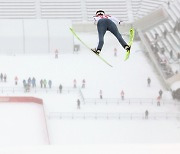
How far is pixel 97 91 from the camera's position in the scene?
32.4 m

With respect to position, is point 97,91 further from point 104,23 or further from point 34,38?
point 104,23

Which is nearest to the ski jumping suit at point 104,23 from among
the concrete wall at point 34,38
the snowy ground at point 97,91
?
the snowy ground at point 97,91

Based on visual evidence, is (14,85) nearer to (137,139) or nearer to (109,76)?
(109,76)

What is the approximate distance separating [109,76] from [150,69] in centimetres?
282

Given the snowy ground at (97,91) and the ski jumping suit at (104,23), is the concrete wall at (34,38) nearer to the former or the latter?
the snowy ground at (97,91)

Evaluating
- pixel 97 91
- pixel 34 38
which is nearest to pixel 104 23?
pixel 97 91

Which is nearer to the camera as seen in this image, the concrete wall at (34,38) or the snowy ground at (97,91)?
the snowy ground at (97,91)

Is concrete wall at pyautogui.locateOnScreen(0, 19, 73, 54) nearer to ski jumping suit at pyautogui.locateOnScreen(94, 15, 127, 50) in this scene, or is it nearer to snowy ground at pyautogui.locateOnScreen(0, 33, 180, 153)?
snowy ground at pyautogui.locateOnScreen(0, 33, 180, 153)

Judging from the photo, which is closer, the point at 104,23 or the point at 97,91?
the point at 104,23

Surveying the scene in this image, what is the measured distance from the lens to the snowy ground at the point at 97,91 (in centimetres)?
2738

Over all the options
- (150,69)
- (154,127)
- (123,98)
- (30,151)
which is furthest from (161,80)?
(30,151)

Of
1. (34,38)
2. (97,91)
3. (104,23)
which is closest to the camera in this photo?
(104,23)

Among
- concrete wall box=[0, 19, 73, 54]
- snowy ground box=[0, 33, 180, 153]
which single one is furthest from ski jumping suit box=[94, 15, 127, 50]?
concrete wall box=[0, 19, 73, 54]

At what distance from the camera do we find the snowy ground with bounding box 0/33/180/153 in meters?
27.4
